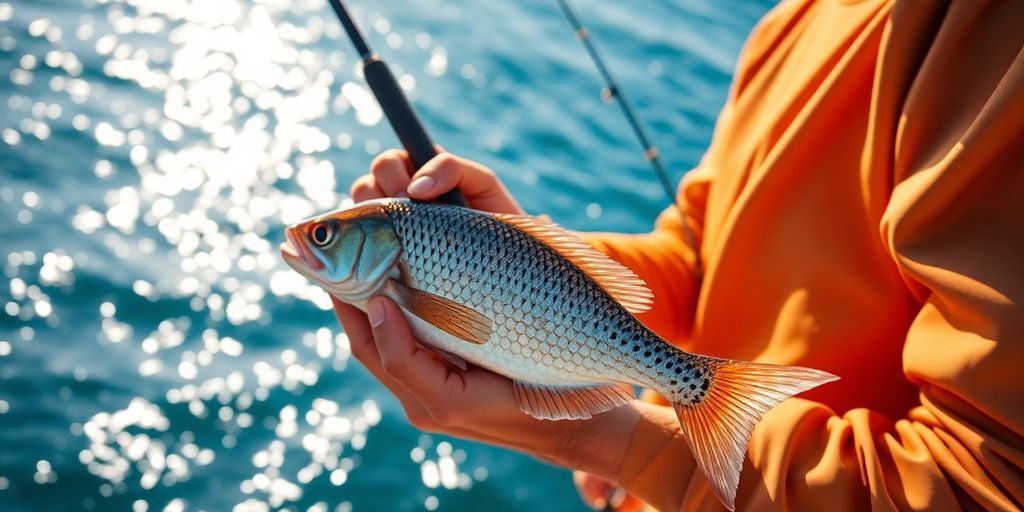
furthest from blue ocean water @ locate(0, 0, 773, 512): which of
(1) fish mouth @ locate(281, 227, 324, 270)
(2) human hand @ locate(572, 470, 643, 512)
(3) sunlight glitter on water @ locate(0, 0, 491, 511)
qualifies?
(1) fish mouth @ locate(281, 227, 324, 270)

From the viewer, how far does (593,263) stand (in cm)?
182

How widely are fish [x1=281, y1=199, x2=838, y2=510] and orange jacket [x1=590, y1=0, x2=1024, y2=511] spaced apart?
11 centimetres

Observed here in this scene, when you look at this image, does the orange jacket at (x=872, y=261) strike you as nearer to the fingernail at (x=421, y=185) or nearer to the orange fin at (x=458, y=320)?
the orange fin at (x=458, y=320)

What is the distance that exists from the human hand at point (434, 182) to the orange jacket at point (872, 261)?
0.30 meters

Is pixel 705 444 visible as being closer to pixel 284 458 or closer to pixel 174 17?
pixel 284 458

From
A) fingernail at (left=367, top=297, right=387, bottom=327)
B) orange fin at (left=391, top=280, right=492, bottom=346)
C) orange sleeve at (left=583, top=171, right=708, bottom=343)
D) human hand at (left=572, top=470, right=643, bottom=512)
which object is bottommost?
→ human hand at (left=572, top=470, right=643, bottom=512)

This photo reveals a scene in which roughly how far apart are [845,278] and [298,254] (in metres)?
1.24

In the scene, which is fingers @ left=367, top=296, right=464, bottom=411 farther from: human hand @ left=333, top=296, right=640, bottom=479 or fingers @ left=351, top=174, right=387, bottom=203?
fingers @ left=351, top=174, right=387, bottom=203

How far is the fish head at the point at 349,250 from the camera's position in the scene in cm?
184

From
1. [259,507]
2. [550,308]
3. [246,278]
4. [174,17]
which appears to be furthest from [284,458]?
[174,17]

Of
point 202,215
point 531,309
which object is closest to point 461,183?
point 531,309

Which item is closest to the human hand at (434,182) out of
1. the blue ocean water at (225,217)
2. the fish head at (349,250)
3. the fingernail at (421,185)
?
the fingernail at (421,185)

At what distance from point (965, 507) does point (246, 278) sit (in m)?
3.76

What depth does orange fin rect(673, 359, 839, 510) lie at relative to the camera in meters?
1.51
